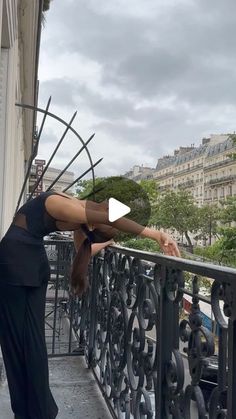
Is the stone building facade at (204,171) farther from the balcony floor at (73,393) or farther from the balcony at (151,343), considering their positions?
the balcony at (151,343)

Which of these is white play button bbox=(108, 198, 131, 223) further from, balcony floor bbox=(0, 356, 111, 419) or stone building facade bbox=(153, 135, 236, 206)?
stone building facade bbox=(153, 135, 236, 206)

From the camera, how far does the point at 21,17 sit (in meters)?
5.98

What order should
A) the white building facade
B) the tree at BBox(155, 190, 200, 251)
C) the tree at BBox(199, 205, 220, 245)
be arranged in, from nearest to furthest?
the white building facade < the tree at BBox(155, 190, 200, 251) < the tree at BBox(199, 205, 220, 245)

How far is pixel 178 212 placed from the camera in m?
61.7

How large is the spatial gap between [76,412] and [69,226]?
145 cm

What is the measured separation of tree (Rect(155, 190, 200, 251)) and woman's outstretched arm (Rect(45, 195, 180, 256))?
5904cm

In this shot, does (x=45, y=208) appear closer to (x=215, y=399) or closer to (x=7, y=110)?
(x=215, y=399)

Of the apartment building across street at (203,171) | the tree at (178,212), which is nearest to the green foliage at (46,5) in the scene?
the tree at (178,212)

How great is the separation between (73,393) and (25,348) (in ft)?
4.09

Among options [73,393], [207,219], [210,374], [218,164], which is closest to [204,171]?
[218,164]

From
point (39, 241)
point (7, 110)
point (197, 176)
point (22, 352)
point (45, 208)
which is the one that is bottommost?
point (22, 352)

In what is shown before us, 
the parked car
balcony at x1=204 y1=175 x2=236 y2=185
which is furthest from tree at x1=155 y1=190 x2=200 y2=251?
the parked car

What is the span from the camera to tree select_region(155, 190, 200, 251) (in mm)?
61219

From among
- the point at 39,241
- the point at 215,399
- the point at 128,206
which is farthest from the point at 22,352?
the point at 215,399
